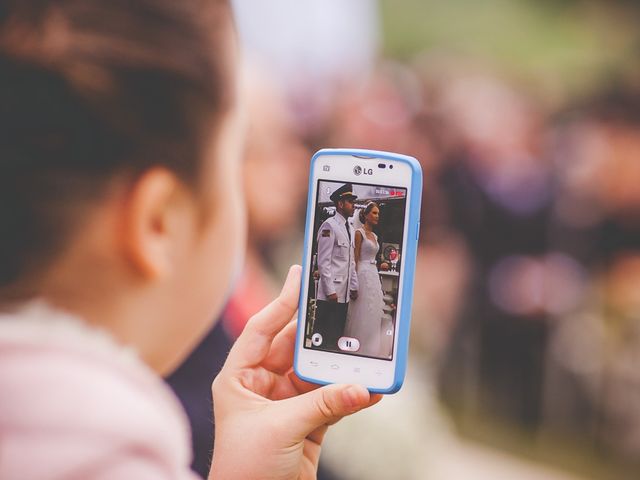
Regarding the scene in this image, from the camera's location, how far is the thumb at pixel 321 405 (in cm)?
54

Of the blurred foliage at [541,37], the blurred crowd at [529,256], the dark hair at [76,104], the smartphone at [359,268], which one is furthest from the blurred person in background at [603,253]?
the dark hair at [76,104]

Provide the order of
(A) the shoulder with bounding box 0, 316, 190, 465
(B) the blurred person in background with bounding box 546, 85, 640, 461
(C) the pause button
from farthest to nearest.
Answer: (B) the blurred person in background with bounding box 546, 85, 640, 461 < (C) the pause button < (A) the shoulder with bounding box 0, 316, 190, 465

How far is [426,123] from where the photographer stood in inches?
78.0

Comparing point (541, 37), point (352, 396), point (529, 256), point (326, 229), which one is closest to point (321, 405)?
point (352, 396)

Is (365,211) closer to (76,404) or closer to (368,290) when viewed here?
(368,290)

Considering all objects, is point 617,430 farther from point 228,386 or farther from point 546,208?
point 228,386

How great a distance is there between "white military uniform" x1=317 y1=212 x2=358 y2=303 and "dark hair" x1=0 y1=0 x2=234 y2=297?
0.46 ft

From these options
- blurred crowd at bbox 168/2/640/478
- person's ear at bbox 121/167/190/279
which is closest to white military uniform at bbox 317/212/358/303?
person's ear at bbox 121/167/190/279

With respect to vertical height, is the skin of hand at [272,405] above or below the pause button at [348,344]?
below

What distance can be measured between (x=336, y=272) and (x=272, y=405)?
4.6 inches

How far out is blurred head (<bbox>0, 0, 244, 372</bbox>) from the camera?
0.51 m

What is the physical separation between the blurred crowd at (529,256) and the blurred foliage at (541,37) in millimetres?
49

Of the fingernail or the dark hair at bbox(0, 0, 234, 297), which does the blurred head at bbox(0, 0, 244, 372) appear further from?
the fingernail

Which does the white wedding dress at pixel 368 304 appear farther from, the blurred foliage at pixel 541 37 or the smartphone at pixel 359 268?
the blurred foliage at pixel 541 37
